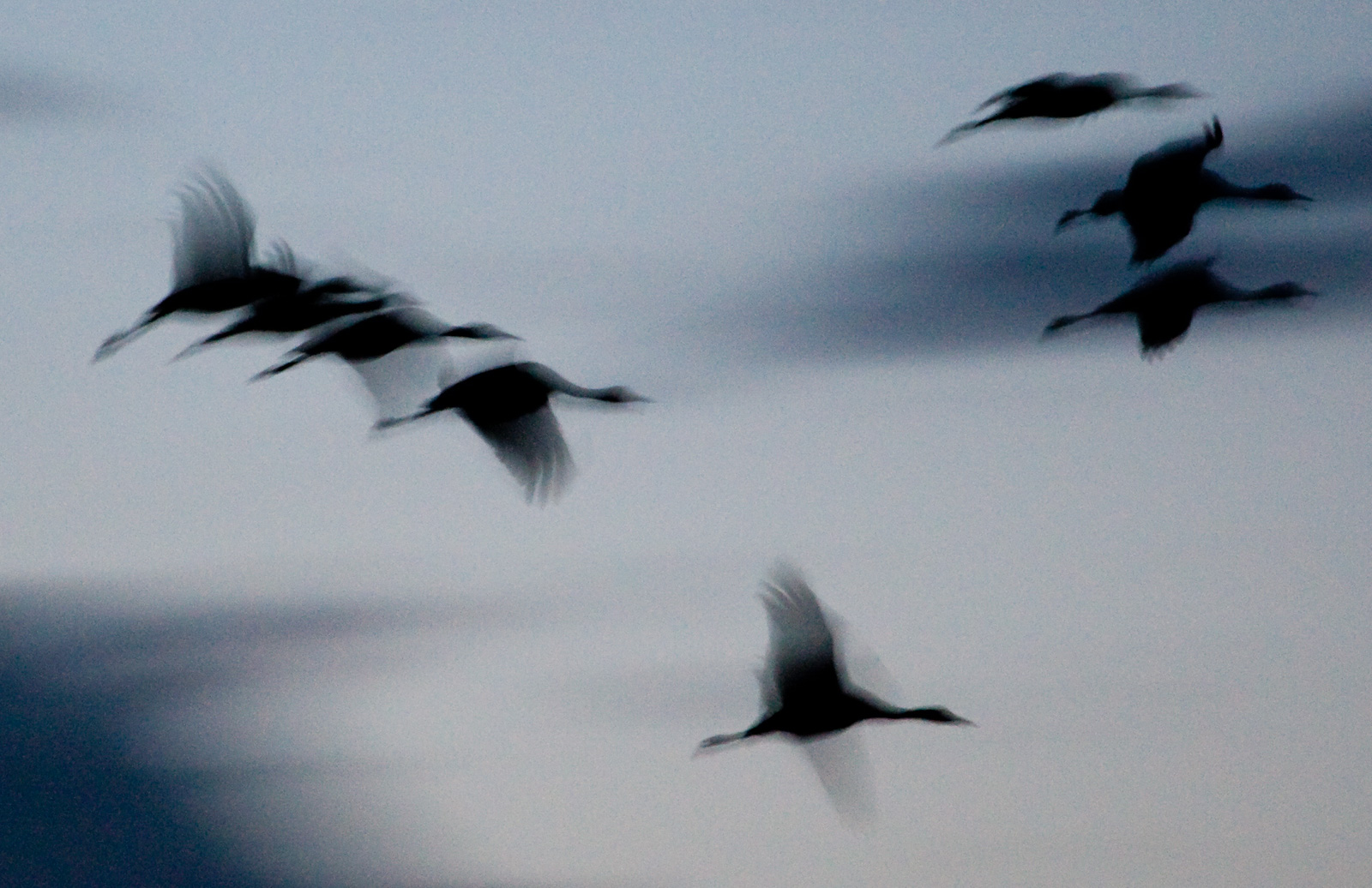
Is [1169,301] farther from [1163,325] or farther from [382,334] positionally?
[382,334]

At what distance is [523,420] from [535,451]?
0.22m

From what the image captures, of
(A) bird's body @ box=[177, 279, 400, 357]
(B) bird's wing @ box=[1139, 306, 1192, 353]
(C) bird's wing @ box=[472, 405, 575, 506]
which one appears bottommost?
(C) bird's wing @ box=[472, 405, 575, 506]

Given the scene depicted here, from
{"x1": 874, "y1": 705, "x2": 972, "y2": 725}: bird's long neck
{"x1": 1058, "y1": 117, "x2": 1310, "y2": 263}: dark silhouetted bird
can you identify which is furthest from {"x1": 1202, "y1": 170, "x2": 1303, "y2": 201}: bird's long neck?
{"x1": 874, "y1": 705, "x2": 972, "y2": 725}: bird's long neck

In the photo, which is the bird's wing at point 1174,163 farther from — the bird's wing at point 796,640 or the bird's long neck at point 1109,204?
the bird's wing at point 796,640

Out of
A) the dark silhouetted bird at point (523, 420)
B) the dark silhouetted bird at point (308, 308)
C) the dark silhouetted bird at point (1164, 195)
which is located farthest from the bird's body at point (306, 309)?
the dark silhouetted bird at point (1164, 195)

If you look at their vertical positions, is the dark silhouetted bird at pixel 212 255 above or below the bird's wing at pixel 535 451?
above

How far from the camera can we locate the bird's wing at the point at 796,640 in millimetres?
12336

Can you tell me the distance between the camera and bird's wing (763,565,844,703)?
1234 cm

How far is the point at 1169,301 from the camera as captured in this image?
1462 cm

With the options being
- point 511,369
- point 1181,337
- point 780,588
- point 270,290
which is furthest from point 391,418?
point 1181,337

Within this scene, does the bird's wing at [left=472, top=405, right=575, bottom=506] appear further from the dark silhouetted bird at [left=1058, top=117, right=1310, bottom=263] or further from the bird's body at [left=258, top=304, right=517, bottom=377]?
the dark silhouetted bird at [left=1058, top=117, right=1310, bottom=263]

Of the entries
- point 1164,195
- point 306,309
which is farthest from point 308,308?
point 1164,195

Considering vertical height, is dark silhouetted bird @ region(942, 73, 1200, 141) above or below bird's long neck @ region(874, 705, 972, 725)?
above

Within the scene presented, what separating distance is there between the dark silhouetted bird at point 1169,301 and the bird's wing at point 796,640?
3.48 metres
